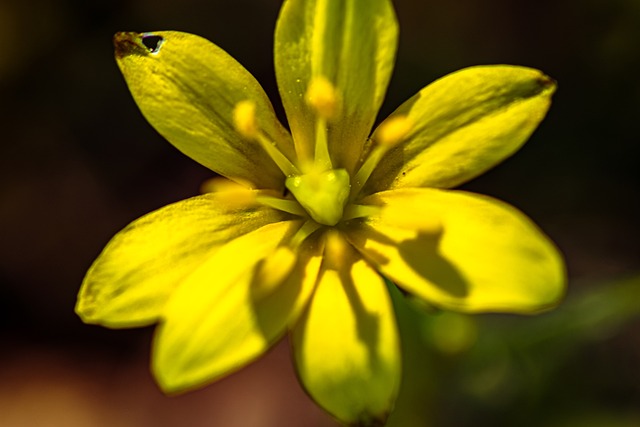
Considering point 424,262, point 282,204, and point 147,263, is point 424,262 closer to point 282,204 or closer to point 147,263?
point 282,204

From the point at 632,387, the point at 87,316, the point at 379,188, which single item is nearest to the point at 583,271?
the point at 632,387

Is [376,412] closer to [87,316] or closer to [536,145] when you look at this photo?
[87,316]

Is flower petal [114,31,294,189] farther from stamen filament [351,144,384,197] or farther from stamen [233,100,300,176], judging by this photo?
stamen filament [351,144,384,197]

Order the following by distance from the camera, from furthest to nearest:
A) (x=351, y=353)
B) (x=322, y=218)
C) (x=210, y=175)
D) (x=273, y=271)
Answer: (x=210, y=175), (x=322, y=218), (x=273, y=271), (x=351, y=353)

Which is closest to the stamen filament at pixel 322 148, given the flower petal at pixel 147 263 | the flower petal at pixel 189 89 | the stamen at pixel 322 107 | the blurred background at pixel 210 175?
the stamen at pixel 322 107

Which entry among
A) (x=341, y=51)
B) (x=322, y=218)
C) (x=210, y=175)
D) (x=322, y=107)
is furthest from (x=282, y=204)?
(x=210, y=175)
